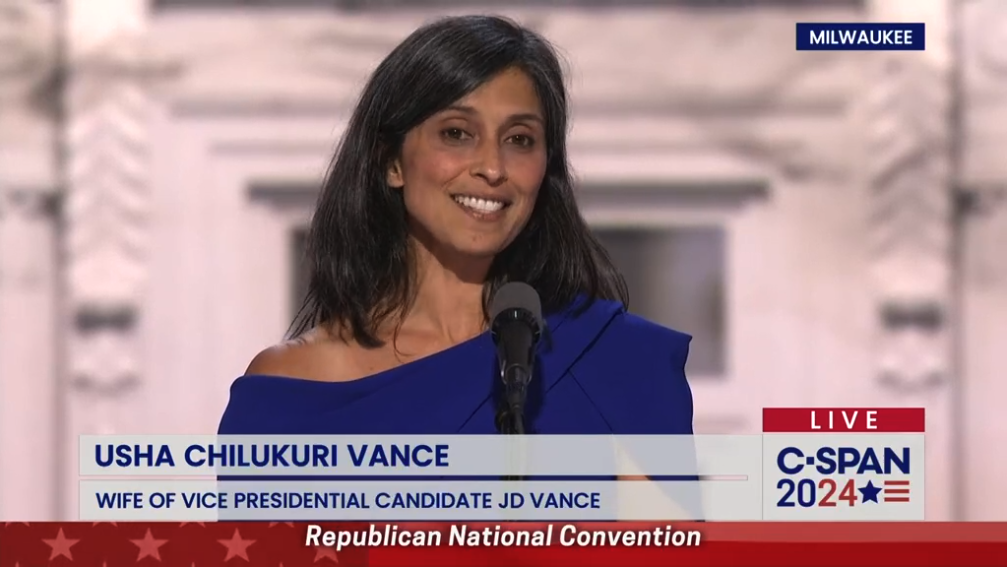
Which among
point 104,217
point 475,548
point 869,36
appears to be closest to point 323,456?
point 475,548

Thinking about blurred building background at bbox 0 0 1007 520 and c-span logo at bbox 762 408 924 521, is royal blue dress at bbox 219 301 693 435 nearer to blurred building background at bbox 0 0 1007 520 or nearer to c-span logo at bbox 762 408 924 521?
c-span logo at bbox 762 408 924 521

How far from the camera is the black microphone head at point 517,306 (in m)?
1.44

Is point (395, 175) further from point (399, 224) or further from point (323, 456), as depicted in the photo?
point (323, 456)

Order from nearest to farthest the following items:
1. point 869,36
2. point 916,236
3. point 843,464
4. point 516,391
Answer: point 516,391
point 843,464
point 869,36
point 916,236

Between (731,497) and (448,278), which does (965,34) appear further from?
(448,278)

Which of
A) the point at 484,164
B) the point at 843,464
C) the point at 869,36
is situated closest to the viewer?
the point at 484,164

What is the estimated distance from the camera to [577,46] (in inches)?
102

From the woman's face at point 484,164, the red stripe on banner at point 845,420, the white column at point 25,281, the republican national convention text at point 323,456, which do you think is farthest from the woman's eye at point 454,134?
the white column at point 25,281

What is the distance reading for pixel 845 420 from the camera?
6.77 ft

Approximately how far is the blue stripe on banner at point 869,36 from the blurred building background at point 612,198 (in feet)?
0.39

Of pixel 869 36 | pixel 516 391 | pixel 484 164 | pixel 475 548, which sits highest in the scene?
pixel 869 36

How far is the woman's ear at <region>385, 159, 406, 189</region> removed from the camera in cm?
186

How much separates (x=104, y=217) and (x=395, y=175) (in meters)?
1.00

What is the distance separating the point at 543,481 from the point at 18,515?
121 centimetres
